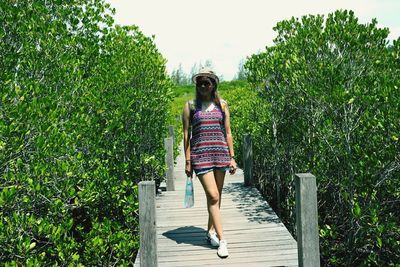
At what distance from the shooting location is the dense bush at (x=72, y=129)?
13.1ft

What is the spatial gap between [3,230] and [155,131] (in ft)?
15.3

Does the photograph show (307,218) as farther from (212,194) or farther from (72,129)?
(72,129)

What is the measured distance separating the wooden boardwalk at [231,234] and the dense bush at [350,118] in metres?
0.63

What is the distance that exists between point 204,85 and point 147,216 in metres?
1.44

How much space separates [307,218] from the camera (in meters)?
3.15

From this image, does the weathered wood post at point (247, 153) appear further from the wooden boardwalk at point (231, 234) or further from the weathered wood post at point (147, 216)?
the weathered wood post at point (147, 216)

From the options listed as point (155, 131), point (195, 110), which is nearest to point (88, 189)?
point (195, 110)

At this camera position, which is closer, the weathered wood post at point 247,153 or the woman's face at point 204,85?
the woman's face at point 204,85

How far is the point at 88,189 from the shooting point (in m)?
4.72

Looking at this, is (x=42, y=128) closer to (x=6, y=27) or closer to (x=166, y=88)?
(x=6, y=27)

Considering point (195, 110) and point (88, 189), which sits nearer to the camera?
point (195, 110)

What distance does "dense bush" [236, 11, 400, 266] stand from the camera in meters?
4.54

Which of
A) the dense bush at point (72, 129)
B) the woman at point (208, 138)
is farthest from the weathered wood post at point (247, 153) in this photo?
the woman at point (208, 138)

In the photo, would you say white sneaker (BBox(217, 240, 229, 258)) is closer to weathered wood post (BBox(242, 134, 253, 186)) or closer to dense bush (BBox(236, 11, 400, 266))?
dense bush (BBox(236, 11, 400, 266))
